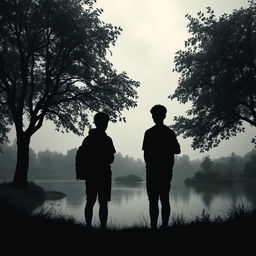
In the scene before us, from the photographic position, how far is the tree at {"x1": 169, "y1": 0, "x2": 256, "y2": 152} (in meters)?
22.3

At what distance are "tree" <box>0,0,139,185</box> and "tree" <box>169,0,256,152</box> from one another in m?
4.65

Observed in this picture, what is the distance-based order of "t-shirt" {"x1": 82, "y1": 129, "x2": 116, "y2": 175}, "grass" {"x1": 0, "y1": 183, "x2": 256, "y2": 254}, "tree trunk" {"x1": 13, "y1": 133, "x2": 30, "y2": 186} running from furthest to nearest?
"tree trunk" {"x1": 13, "y1": 133, "x2": 30, "y2": 186} < "t-shirt" {"x1": 82, "y1": 129, "x2": 116, "y2": 175} < "grass" {"x1": 0, "y1": 183, "x2": 256, "y2": 254}

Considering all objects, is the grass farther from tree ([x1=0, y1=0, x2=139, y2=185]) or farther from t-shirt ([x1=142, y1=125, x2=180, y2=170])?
tree ([x1=0, y1=0, x2=139, y2=185])

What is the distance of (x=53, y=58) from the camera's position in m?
22.5

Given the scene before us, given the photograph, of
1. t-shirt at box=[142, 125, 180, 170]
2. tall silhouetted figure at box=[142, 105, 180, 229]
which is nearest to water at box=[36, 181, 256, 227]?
tall silhouetted figure at box=[142, 105, 180, 229]

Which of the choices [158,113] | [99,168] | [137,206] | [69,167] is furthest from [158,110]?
[69,167]

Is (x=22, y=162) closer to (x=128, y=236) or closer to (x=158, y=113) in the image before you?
(x=158, y=113)

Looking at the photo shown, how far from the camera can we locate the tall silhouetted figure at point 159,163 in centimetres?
687

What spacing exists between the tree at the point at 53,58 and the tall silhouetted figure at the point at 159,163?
1551 centimetres

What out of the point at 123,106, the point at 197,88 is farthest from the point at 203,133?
the point at 123,106

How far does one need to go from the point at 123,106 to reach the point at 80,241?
57.7 feet

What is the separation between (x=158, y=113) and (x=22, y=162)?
1645cm

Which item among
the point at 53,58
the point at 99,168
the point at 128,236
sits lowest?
the point at 128,236

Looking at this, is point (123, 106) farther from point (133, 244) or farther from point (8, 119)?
point (133, 244)
